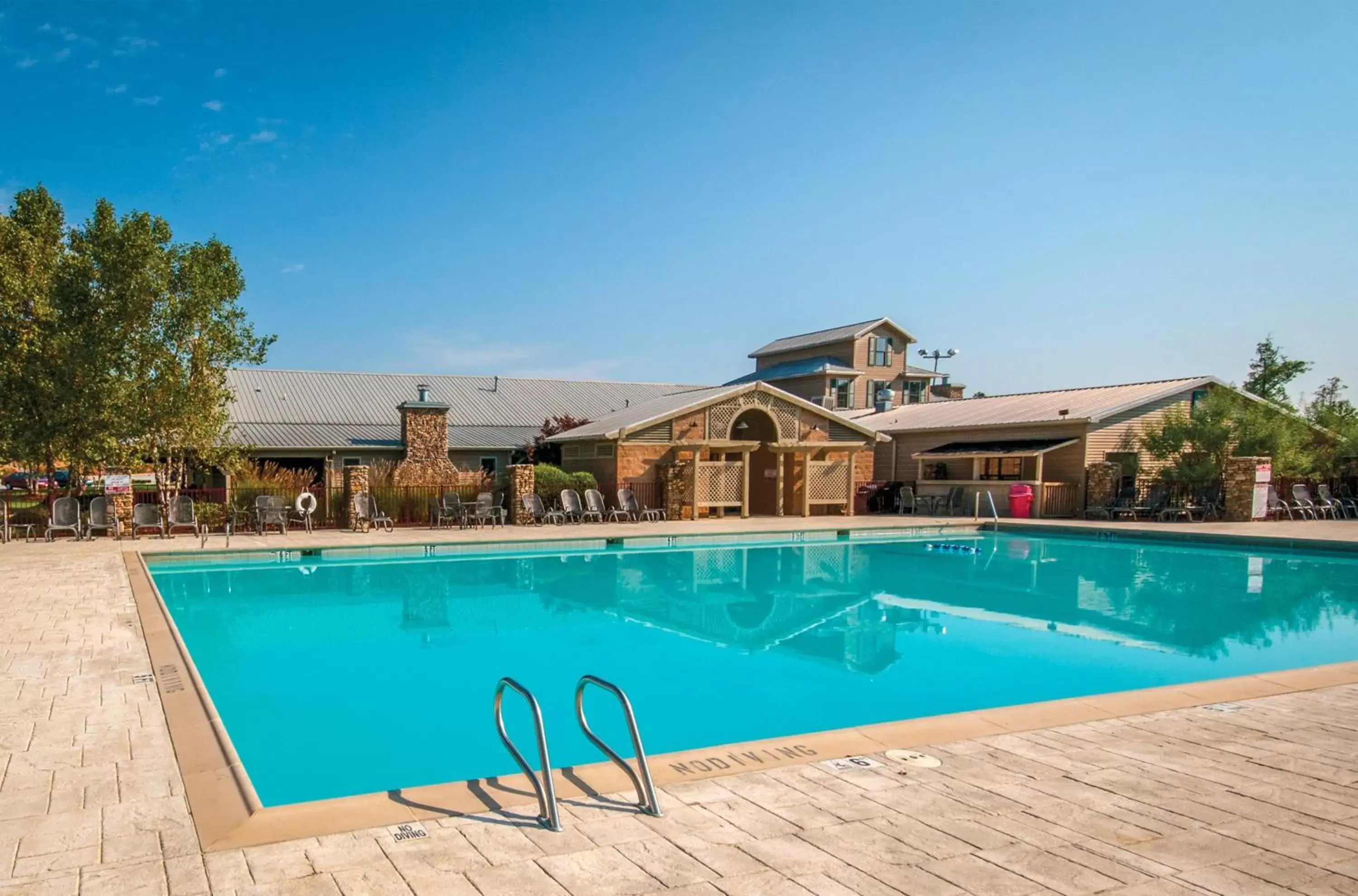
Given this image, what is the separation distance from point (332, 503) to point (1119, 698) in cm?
1808

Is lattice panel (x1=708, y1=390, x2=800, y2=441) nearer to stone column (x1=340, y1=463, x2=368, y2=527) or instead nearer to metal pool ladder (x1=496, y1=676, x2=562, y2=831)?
stone column (x1=340, y1=463, x2=368, y2=527)

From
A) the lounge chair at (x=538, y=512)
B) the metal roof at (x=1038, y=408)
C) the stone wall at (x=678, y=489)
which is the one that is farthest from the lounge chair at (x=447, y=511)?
the metal roof at (x=1038, y=408)

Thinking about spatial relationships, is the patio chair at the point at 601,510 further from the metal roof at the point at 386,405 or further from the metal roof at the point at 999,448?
the metal roof at the point at 999,448

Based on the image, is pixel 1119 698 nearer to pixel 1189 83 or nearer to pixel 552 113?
pixel 1189 83

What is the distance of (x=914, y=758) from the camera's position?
4648 millimetres

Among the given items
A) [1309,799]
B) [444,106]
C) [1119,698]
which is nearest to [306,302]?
[444,106]

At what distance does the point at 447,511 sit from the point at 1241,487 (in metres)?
20.9

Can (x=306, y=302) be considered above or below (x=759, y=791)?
above

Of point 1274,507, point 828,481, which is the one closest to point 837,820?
point 828,481

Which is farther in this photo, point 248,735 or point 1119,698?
point 248,735

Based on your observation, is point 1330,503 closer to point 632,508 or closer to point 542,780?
point 632,508

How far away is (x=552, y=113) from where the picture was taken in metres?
14.9

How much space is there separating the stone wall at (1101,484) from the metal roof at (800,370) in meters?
16.5

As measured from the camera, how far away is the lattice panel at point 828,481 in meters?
25.3
